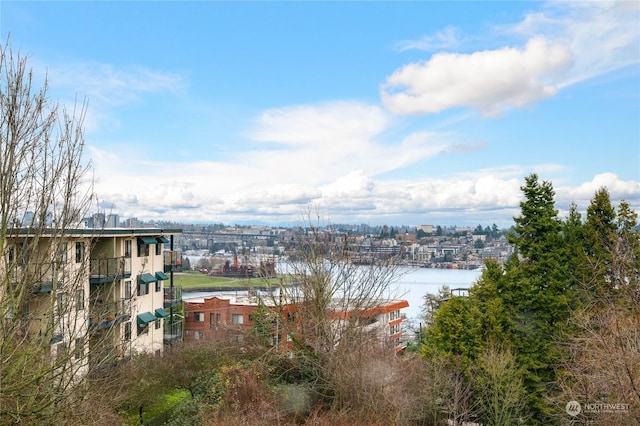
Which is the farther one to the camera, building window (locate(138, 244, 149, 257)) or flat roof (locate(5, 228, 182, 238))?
building window (locate(138, 244, 149, 257))

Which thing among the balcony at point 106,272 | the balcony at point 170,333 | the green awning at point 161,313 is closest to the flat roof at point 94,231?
the balcony at point 106,272

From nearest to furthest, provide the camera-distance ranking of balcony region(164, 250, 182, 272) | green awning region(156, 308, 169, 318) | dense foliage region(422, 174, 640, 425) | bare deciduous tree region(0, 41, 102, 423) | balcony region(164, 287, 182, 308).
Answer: bare deciduous tree region(0, 41, 102, 423), dense foliage region(422, 174, 640, 425), green awning region(156, 308, 169, 318), balcony region(164, 287, 182, 308), balcony region(164, 250, 182, 272)

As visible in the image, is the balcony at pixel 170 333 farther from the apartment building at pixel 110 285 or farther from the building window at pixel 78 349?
the building window at pixel 78 349

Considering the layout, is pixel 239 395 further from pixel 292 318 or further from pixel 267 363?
pixel 292 318

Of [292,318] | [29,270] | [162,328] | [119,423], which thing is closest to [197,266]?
[162,328]

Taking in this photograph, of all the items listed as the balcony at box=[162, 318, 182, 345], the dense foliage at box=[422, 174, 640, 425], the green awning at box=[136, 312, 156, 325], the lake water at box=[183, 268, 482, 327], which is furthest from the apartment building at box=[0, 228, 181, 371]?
the dense foliage at box=[422, 174, 640, 425]

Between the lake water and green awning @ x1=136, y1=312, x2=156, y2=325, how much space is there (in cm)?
1116

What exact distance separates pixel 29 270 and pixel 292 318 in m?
9.26

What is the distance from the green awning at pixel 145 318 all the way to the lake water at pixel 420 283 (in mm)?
11159

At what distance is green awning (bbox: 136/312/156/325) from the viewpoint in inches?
826

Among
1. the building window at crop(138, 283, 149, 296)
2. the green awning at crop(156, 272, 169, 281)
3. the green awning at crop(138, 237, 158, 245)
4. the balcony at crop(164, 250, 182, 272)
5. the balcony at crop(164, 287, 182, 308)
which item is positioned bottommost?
the balcony at crop(164, 287, 182, 308)

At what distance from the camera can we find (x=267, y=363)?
13375mm

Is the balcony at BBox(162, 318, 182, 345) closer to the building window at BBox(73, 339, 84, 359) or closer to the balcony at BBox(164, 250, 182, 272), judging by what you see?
the balcony at BBox(164, 250, 182, 272)

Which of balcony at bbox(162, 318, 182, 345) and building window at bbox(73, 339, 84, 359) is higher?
building window at bbox(73, 339, 84, 359)
